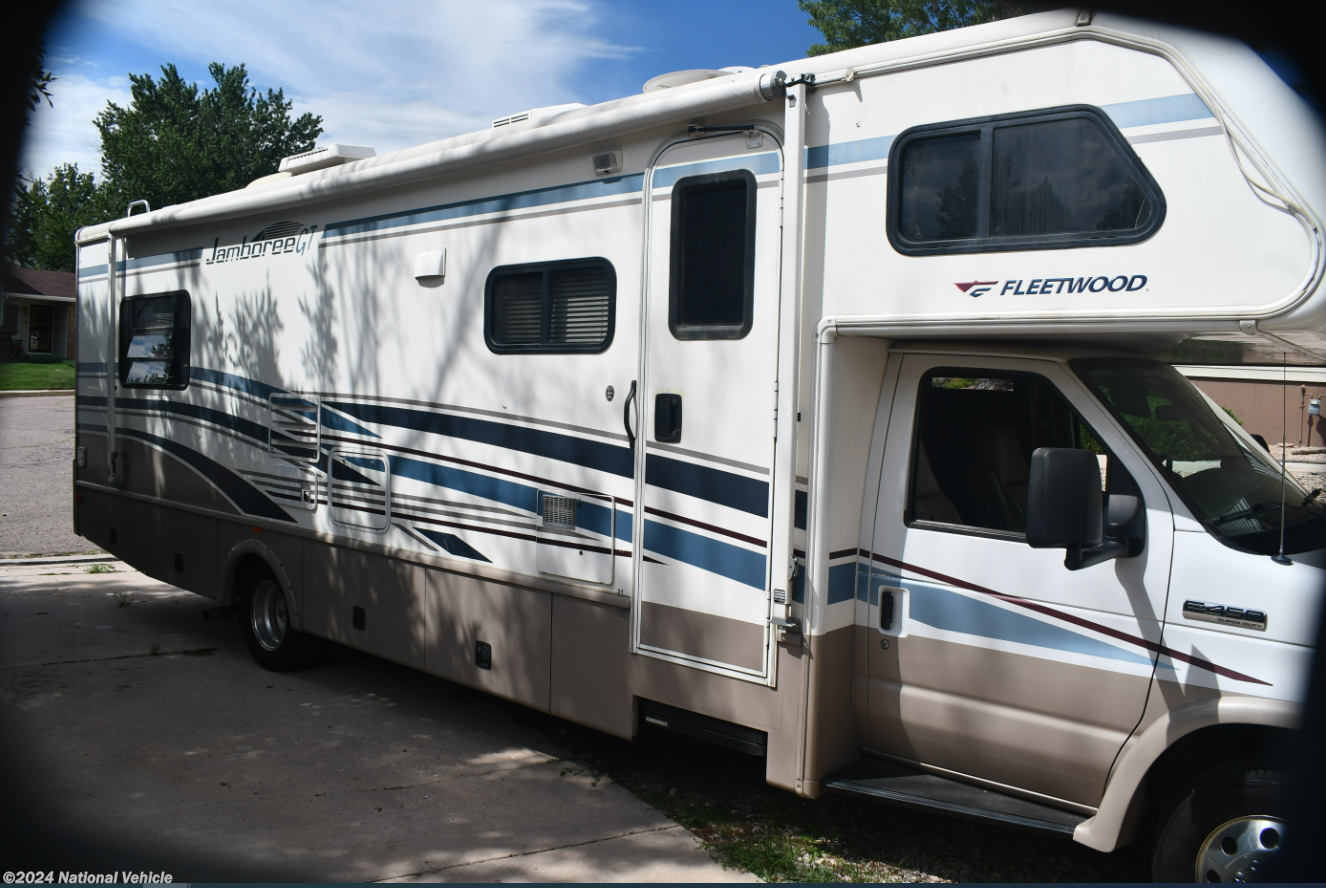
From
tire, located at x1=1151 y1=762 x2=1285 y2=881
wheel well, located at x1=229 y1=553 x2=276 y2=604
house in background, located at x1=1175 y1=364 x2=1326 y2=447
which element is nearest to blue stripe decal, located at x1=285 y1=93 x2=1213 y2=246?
house in background, located at x1=1175 y1=364 x2=1326 y2=447

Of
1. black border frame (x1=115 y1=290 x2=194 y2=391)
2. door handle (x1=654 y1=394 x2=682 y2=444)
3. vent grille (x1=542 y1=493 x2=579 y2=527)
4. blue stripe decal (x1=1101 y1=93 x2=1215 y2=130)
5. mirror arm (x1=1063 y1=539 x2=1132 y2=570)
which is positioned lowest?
→ vent grille (x1=542 y1=493 x2=579 y2=527)

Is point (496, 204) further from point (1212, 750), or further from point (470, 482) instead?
point (1212, 750)

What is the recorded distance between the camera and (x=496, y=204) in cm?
544

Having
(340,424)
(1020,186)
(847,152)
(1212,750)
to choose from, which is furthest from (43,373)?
(1212,750)

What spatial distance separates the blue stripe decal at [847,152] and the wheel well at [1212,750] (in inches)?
101

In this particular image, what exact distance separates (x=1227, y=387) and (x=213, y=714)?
670 cm

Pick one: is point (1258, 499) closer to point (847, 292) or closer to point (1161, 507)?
point (1161, 507)

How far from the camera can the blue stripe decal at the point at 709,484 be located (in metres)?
4.28

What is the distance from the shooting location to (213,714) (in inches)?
246

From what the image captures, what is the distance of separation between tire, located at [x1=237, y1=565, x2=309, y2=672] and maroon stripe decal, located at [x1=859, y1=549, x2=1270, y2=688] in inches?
191

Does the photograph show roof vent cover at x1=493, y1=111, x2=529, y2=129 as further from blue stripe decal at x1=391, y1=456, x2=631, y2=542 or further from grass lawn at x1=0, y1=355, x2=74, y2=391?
grass lawn at x1=0, y1=355, x2=74, y2=391

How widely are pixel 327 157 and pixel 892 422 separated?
4.68 meters

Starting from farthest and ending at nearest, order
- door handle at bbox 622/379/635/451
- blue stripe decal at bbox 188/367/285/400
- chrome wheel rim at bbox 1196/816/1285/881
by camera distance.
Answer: blue stripe decal at bbox 188/367/285/400
door handle at bbox 622/379/635/451
chrome wheel rim at bbox 1196/816/1285/881

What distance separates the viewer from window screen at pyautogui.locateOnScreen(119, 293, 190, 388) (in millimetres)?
7855
